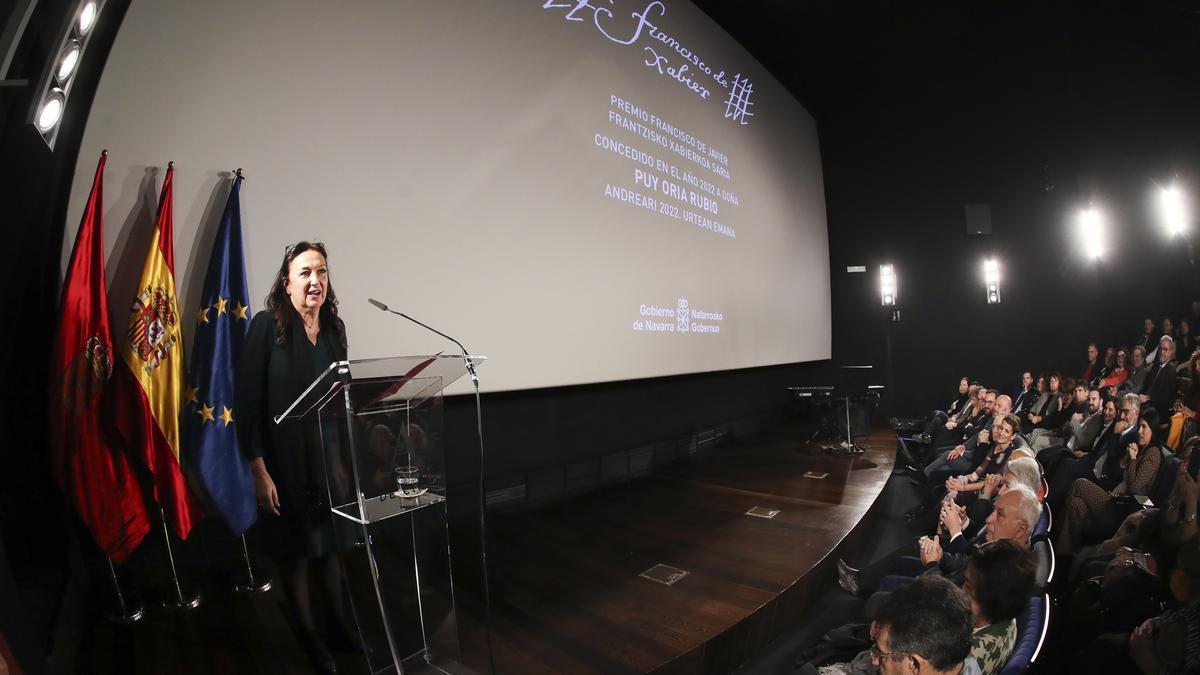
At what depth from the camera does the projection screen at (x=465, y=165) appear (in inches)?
82.7

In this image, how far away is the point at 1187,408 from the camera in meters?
2.40

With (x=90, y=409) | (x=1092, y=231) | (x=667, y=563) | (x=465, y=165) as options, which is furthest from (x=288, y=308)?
(x=1092, y=231)

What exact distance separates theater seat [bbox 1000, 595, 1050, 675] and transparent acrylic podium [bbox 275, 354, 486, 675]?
1496 millimetres

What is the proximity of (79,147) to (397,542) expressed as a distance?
6.44ft

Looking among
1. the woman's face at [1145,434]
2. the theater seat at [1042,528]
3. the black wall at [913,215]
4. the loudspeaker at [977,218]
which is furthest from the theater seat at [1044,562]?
the loudspeaker at [977,218]

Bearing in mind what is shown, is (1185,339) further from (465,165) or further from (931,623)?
(465,165)

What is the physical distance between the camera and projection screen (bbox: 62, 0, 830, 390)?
6.89 ft

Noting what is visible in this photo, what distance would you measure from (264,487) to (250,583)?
702mm

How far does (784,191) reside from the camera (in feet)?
22.7

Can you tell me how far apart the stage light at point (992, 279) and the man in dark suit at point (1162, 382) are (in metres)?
3.38

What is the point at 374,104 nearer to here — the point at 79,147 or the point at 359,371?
the point at 79,147

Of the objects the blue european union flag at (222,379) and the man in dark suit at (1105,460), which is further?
the man in dark suit at (1105,460)

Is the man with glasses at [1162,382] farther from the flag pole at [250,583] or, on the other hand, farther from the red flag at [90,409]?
the red flag at [90,409]

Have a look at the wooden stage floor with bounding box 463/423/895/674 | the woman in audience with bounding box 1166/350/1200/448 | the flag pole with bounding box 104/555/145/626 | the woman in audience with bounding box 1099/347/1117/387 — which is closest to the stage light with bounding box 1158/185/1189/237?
A: the woman in audience with bounding box 1166/350/1200/448
